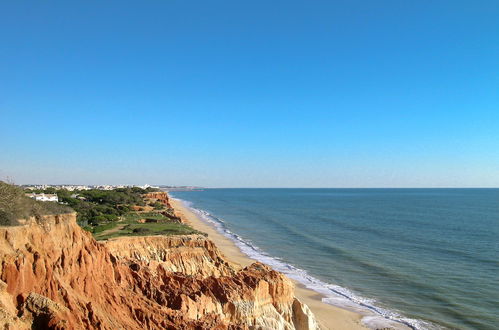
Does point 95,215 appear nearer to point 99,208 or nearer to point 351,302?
point 99,208

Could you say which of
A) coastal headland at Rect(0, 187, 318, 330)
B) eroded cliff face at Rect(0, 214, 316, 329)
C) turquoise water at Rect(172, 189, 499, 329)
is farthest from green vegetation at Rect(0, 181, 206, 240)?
turquoise water at Rect(172, 189, 499, 329)

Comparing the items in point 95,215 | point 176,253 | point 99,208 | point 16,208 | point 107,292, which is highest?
point 16,208

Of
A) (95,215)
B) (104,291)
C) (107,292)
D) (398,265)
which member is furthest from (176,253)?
(398,265)

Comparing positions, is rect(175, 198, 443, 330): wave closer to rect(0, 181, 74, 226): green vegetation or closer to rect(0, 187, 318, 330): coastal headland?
rect(0, 187, 318, 330): coastal headland

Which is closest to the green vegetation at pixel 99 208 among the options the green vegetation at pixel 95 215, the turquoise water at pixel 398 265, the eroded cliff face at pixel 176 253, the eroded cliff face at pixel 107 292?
the green vegetation at pixel 95 215

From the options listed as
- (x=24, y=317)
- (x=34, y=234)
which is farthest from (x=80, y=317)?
(x=34, y=234)

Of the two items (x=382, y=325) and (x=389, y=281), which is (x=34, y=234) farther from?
(x=389, y=281)

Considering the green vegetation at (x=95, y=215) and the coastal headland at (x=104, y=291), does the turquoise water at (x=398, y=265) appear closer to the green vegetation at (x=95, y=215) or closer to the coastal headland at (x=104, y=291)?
the coastal headland at (x=104, y=291)
